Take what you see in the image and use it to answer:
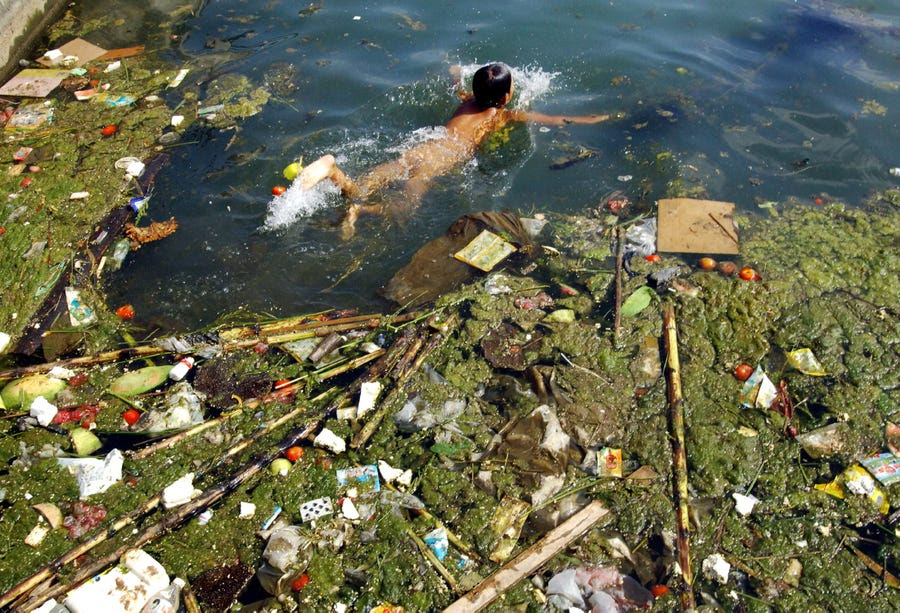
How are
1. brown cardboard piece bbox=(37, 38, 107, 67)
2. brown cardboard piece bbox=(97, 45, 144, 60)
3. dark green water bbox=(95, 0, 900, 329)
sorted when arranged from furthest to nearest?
1. brown cardboard piece bbox=(97, 45, 144, 60)
2. brown cardboard piece bbox=(37, 38, 107, 67)
3. dark green water bbox=(95, 0, 900, 329)

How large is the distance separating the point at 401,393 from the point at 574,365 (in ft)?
3.97

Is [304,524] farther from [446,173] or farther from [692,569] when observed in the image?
[446,173]

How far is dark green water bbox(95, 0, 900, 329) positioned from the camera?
5305mm

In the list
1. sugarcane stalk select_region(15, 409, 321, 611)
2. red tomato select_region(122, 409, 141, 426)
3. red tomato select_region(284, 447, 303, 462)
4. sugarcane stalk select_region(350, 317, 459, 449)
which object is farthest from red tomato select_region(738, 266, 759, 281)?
red tomato select_region(122, 409, 141, 426)

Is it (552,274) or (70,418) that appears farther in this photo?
(552,274)

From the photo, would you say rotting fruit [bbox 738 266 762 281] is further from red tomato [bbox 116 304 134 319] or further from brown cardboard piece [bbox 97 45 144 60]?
brown cardboard piece [bbox 97 45 144 60]

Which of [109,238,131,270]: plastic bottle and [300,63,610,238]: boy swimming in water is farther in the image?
[300,63,610,238]: boy swimming in water

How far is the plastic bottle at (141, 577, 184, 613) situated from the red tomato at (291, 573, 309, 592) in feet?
2.01

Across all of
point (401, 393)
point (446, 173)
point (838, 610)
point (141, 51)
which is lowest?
point (838, 610)

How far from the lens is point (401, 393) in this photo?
12.8 ft

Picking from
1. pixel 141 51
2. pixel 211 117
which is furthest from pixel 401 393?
pixel 141 51

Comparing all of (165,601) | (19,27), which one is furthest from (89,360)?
(19,27)

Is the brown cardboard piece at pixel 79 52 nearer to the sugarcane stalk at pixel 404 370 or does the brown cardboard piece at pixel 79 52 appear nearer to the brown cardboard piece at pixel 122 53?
the brown cardboard piece at pixel 122 53

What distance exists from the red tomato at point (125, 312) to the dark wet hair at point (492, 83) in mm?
3763
